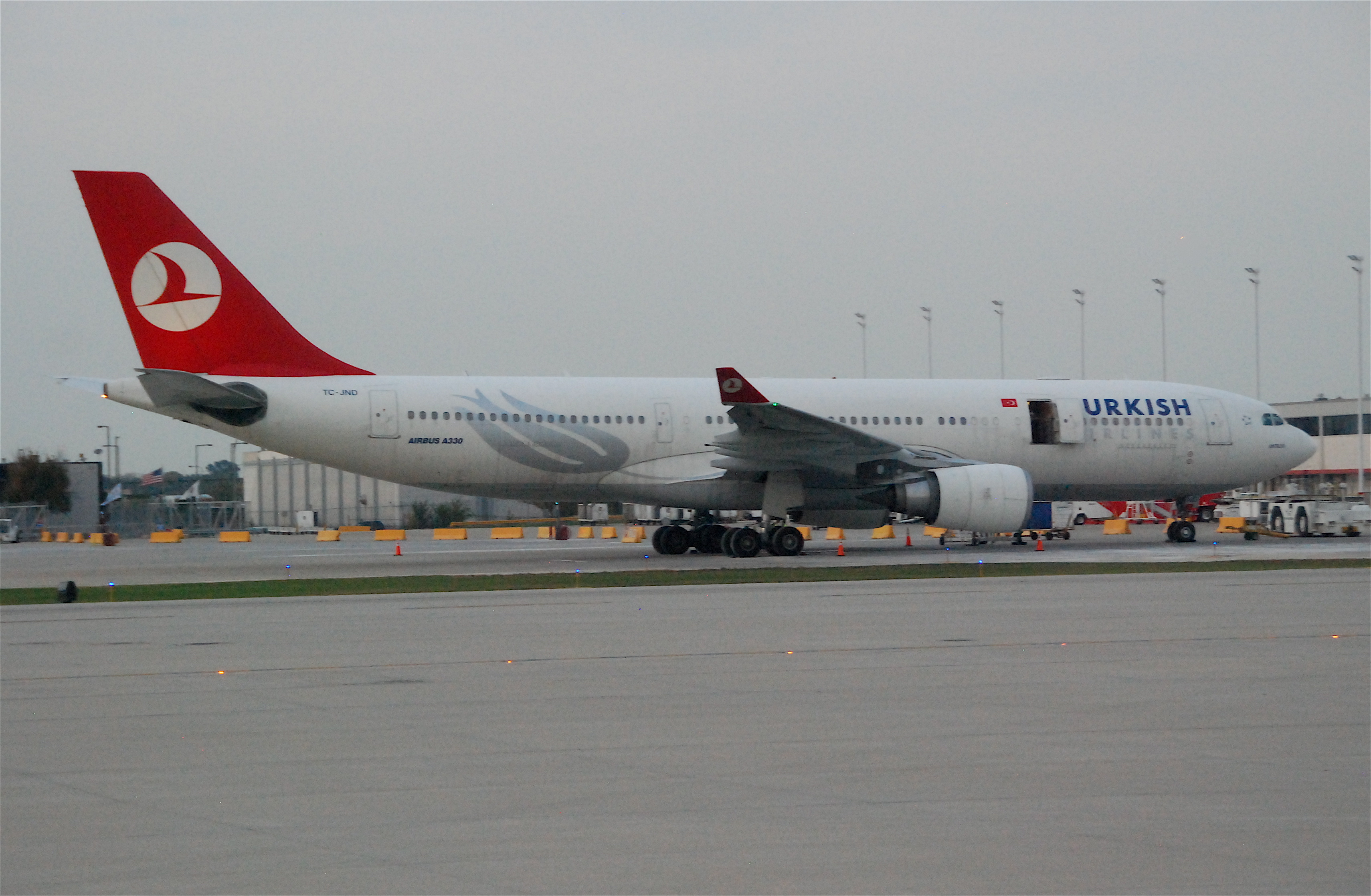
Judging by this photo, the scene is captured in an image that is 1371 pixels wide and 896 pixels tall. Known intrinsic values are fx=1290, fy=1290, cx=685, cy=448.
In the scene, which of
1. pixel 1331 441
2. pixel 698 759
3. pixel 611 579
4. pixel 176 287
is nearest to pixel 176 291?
pixel 176 287

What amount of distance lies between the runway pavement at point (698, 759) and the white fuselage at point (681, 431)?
11.4m

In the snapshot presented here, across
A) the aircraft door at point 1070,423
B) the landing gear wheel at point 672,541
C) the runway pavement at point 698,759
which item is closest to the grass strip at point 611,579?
the runway pavement at point 698,759

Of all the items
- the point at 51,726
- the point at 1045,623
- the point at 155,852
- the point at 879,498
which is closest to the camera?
the point at 155,852

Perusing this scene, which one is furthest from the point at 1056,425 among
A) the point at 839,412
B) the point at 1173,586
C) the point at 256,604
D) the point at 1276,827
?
the point at 1276,827

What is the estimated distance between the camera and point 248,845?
4617 mm

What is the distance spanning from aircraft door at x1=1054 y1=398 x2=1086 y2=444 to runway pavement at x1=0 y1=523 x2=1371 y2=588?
2.14m

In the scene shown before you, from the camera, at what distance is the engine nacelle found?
2228 cm

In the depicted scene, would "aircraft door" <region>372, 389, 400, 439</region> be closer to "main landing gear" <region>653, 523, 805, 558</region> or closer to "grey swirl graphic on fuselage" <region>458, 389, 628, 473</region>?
"grey swirl graphic on fuselage" <region>458, 389, 628, 473</region>

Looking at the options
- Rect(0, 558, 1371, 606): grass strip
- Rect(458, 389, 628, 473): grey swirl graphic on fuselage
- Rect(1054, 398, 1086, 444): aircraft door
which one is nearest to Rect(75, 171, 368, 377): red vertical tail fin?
Rect(458, 389, 628, 473): grey swirl graphic on fuselage

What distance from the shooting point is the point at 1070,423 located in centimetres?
2544

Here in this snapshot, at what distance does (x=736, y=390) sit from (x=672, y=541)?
4.19m

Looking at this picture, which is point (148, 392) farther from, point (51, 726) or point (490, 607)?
point (51, 726)

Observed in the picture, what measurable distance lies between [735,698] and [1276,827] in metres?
3.40

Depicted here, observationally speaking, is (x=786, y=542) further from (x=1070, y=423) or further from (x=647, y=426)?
(x=1070, y=423)
